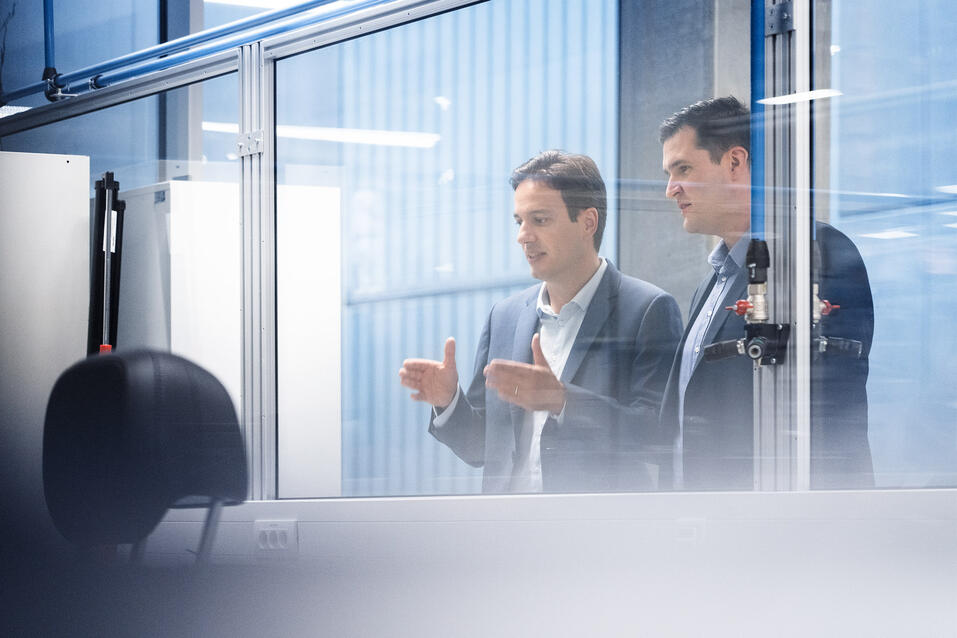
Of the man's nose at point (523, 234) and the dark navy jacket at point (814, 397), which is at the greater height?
the man's nose at point (523, 234)

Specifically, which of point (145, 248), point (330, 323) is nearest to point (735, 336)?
point (330, 323)

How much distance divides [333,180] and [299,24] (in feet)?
1.10

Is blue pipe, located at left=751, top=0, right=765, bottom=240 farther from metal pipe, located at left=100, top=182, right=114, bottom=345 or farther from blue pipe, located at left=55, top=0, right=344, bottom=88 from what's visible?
metal pipe, located at left=100, top=182, right=114, bottom=345

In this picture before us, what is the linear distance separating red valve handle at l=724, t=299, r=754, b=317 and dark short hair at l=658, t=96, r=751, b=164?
182 mm

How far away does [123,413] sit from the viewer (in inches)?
28.6

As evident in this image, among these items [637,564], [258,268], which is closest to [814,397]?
[637,564]

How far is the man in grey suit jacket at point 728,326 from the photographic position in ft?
3.18

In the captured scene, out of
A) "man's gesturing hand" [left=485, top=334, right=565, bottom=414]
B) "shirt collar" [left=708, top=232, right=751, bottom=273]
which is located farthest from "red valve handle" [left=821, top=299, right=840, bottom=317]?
"man's gesturing hand" [left=485, top=334, right=565, bottom=414]

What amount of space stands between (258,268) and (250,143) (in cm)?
24

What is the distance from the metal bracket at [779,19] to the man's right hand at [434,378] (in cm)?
61

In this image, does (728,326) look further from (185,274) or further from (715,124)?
(185,274)

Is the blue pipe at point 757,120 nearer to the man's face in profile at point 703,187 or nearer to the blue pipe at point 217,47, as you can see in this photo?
the man's face in profile at point 703,187

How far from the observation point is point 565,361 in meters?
1.06

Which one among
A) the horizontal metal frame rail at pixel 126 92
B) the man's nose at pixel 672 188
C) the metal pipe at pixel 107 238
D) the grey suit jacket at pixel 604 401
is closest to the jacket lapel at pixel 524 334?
the grey suit jacket at pixel 604 401
